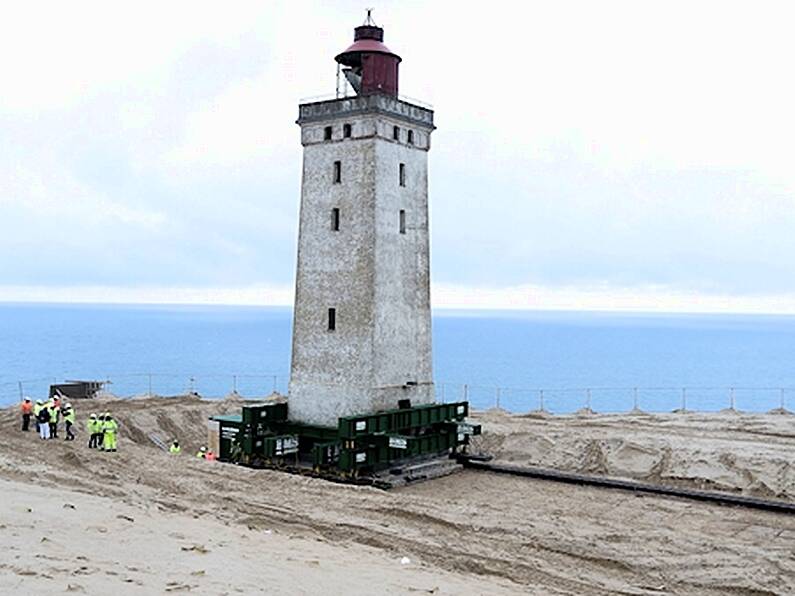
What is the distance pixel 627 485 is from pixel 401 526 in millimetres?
9163

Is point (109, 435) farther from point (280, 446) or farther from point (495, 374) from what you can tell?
point (495, 374)

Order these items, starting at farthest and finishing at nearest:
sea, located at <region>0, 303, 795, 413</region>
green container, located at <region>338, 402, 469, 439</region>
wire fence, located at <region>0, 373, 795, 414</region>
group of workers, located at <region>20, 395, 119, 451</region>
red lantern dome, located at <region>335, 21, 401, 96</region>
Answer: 1. sea, located at <region>0, 303, 795, 413</region>
2. wire fence, located at <region>0, 373, 795, 414</region>
3. red lantern dome, located at <region>335, 21, 401, 96</region>
4. green container, located at <region>338, 402, 469, 439</region>
5. group of workers, located at <region>20, 395, 119, 451</region>

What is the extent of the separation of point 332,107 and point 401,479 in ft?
38.7

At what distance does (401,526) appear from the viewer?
58.5ft

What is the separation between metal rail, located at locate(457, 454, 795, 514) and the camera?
22.1 meters

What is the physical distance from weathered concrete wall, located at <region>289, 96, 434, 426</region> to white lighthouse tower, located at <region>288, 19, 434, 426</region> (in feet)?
0.11

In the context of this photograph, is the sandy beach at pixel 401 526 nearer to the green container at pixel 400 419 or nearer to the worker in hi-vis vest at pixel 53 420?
the worker in hi-vis vest at pixel 53 420

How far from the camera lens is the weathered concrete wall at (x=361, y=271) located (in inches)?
1030

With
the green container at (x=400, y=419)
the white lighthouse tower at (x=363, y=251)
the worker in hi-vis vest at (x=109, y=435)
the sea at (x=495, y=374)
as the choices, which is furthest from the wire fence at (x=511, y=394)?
the worker in hi-vis vest at (x=109, y=435)

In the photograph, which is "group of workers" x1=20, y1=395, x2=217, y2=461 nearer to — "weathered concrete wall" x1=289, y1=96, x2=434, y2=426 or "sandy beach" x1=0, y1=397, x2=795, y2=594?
"sandy beach" x1=0, y1=397, x2=795, y2=594

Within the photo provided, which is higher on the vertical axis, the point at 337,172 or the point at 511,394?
the point at 337,172

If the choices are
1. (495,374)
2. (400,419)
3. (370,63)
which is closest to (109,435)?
(400,419)

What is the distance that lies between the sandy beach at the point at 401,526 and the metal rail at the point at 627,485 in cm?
36

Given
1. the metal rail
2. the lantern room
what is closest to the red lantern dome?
the lantern room
